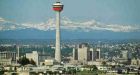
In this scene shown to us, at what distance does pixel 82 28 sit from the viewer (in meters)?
48.8

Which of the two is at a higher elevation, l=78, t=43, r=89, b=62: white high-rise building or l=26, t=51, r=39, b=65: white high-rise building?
l=26, t=51, r=39, b=65: white high-rise building

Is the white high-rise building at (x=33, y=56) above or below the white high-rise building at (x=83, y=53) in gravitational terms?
above

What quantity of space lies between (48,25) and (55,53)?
1127cm

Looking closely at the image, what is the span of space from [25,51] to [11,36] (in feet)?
33.4

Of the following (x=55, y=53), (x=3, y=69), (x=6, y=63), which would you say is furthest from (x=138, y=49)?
(x=3, y=69)

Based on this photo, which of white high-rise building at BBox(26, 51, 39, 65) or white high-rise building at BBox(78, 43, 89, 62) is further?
white high-rise building at BBox(78, 43, 89, 62)

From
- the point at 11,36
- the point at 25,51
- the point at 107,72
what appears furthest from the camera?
the point at 11,36

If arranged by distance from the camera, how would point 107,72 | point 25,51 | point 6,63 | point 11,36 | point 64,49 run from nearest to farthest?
point 107,72
point 6,63
point 25,51
point 64,49
point 11,36

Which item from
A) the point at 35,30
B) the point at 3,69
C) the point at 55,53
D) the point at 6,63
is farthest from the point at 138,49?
the point at 35,30

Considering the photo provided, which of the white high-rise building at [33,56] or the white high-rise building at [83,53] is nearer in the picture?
the white high-rise building at [33,56]

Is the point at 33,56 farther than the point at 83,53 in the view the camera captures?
No

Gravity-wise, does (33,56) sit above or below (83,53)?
above

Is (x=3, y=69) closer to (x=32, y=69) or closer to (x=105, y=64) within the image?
(x=32, y=69)

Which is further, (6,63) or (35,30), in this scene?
(35,30)
